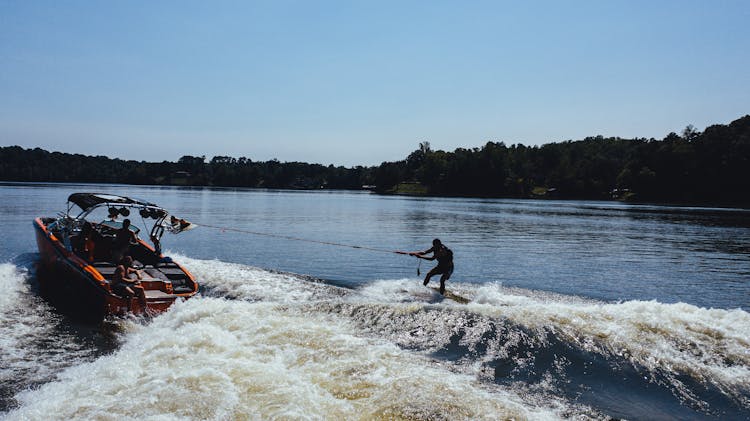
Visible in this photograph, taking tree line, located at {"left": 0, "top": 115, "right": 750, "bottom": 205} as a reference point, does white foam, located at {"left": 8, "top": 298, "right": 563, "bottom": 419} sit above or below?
below

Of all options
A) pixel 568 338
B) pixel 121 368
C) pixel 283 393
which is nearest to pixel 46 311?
pixel 121 368

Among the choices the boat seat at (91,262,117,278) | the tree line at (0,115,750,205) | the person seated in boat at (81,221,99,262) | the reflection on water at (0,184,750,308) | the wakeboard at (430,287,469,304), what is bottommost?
the reflection on water at (0,184,750,308)

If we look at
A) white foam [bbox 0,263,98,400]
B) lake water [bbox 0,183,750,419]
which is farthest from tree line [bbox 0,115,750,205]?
white foam [bbox 0,263,98,400]

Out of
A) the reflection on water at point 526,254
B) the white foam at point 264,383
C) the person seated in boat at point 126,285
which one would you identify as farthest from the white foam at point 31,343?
the reflection on water at point 526,254

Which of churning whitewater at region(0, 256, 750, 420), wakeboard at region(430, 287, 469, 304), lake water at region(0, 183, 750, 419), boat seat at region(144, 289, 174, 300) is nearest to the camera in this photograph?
churning whitewater at region(0, 256, 750, 420)

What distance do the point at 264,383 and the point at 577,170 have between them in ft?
484

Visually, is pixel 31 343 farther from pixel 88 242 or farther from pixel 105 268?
pixel 88 242

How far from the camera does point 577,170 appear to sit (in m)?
142

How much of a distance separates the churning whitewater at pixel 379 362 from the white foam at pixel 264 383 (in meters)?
0.04

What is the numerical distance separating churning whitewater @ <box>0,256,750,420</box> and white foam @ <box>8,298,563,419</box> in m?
0.04

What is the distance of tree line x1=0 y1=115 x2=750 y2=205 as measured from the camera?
104 meters

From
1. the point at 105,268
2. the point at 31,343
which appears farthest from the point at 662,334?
the point at 105,268

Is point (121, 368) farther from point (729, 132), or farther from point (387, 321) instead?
point (729, 132)

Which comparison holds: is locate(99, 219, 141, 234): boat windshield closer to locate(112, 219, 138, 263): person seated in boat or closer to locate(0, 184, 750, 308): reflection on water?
locate(112, 219, 138, 263): person seated in boat
